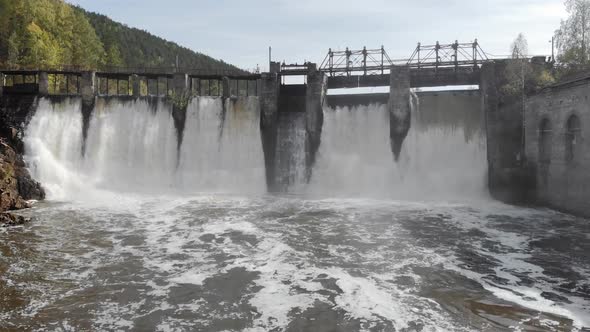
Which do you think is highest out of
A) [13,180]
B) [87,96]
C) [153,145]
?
[87,96]

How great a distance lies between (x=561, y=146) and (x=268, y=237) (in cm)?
1444

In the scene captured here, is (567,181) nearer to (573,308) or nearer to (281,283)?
(573,308)

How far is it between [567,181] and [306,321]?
1670 centimetres

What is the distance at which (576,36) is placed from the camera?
2709 centimetres

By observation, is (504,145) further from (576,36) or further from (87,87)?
(87,87)

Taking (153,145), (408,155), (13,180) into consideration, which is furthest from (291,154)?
(13,180)

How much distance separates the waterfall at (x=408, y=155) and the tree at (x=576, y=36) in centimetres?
614

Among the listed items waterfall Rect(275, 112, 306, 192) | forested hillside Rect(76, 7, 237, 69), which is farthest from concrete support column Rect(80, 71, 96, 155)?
forested hillside Rect(76, 7, 237, 69)

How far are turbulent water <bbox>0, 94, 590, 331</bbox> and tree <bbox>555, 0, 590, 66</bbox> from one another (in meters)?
6.75

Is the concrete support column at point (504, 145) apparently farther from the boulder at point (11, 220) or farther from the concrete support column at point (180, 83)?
the boulder at point (11, 220)

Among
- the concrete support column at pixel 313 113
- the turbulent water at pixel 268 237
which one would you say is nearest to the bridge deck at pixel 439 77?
the turbulent water at pixel 268 237

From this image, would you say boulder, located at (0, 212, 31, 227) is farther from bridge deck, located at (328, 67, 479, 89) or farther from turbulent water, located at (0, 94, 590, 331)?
bridge deck, located at (328, 67, 479, 89)

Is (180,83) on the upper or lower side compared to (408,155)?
upper

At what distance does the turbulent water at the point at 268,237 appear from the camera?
9797 mm
